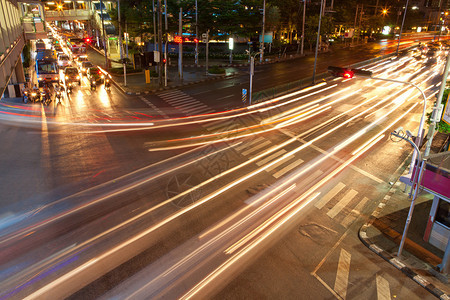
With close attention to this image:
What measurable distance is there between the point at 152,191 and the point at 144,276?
5349 millimetres

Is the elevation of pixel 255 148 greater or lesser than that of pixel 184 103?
lesser

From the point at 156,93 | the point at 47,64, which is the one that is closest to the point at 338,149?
the point at 156,93

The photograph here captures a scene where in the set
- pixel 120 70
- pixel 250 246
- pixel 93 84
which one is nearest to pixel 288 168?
pixel 250 246

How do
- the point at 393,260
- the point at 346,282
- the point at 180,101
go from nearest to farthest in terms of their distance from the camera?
the point at 346,282 → the point at 393,260 → the point at 180,101

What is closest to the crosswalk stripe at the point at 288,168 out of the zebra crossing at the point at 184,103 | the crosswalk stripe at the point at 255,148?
the crosswalk stripe at the point at 255,148

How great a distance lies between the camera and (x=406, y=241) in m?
11.7

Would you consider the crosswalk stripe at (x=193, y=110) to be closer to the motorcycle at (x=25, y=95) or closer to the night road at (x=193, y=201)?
the night road at (x=193, y=201)

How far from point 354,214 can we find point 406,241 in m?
2.20

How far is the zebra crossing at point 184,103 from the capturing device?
27.5 meters

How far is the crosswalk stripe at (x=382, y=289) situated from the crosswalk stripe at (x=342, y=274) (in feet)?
3.04

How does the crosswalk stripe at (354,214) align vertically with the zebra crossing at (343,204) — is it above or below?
below

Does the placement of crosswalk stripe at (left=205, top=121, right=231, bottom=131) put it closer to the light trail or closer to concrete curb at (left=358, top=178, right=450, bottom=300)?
the light trail

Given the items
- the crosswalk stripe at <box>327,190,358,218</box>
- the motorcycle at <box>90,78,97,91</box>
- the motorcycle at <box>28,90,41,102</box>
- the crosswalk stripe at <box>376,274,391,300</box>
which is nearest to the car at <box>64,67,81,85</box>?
the motorcycle at <box>90,78,97,91</box>

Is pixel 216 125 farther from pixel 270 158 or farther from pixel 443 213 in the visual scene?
pixel 443 213
